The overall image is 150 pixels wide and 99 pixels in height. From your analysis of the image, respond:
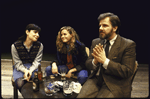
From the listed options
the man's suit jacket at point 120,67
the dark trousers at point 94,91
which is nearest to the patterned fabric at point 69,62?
the dark trousers at point 94,91

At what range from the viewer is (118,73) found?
5.13ft

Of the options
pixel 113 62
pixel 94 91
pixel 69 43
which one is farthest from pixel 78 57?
pixel 113 62

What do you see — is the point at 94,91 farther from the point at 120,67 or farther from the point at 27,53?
the point at 27,53

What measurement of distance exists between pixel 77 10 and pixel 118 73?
292 cm

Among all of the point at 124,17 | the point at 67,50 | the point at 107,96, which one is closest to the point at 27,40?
the point at 67,50

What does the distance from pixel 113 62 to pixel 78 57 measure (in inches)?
40.1

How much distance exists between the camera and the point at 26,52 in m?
2.50

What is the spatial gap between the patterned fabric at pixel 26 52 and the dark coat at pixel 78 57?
1.47 feet

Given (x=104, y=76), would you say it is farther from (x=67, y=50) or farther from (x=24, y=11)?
(x=24, y=11)

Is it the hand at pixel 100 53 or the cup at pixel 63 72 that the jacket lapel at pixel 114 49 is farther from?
the cup at pixel 63 72

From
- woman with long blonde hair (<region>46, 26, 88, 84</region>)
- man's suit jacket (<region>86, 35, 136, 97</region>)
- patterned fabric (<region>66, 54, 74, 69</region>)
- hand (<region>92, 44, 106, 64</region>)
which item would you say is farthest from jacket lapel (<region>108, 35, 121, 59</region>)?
patterned fabric (<region>66, 54, 74, 69</region>)

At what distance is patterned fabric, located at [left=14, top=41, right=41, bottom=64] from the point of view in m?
2.46

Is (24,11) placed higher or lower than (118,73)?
higher

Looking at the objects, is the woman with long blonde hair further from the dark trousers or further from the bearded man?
the bearded man
